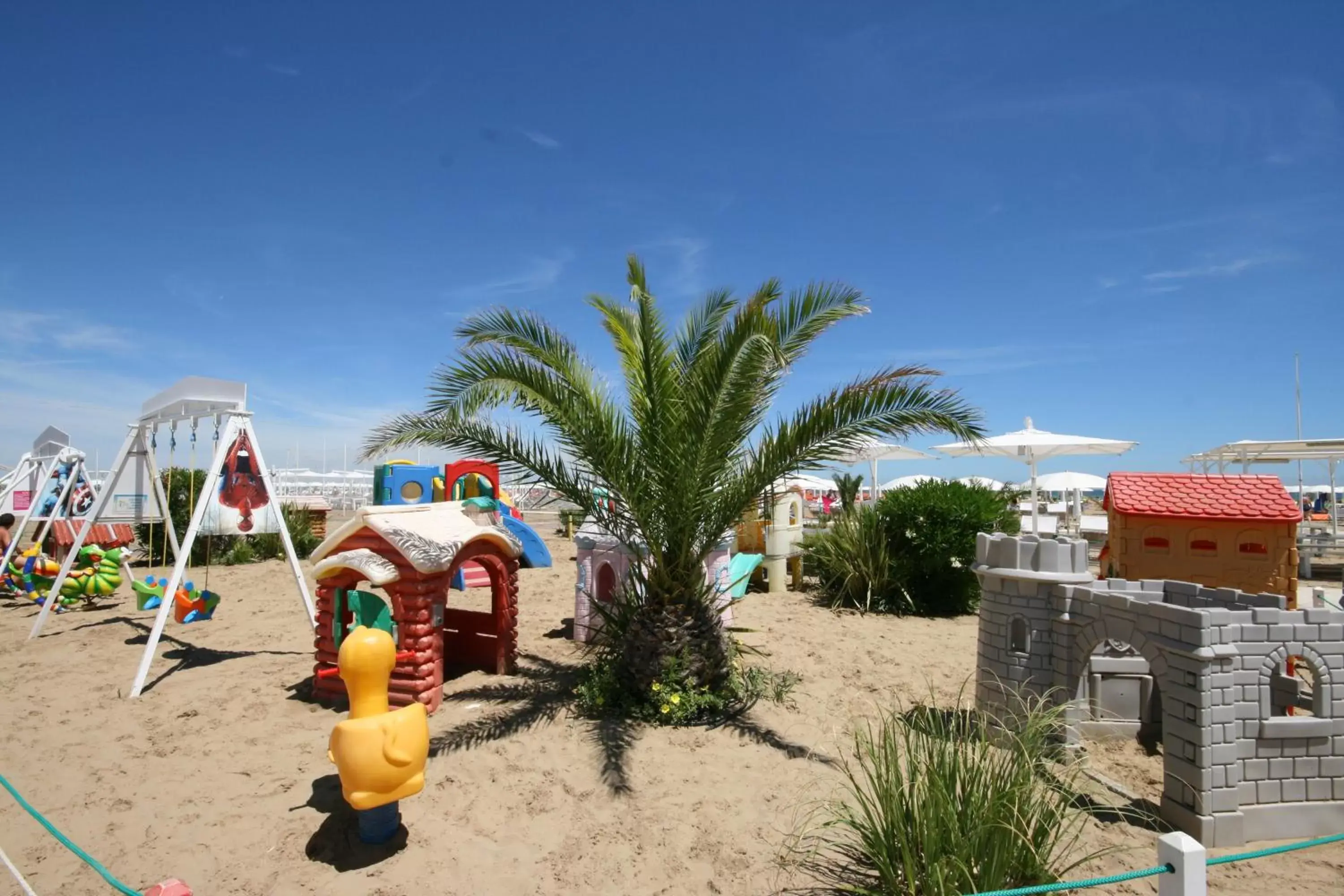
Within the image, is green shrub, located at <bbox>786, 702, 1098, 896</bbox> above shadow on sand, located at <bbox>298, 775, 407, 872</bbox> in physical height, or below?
above

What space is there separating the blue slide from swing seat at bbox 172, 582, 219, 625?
4835 millimetres

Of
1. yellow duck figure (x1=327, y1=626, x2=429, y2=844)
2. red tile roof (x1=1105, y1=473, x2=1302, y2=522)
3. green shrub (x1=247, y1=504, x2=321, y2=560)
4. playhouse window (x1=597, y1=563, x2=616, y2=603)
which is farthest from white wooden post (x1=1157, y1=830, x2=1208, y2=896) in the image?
green shrub (x1=247, y1=504, x2=321, y2=560)

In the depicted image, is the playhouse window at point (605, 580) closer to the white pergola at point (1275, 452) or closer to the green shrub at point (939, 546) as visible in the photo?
the green shrub at point (939, 546)

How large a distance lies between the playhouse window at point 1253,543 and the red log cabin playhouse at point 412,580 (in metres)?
6.97

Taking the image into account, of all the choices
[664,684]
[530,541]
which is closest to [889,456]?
[530,541]

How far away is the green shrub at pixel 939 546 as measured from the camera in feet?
32.7

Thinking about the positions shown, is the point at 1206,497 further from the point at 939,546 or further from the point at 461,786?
the point at 461,786

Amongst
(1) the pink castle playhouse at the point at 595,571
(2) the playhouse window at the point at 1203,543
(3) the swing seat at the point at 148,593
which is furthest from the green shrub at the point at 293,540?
(2) the playhouse window at the point at 1203,543

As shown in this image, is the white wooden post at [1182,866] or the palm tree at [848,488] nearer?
the white wooden post at [1182,866]

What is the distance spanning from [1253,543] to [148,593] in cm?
1141

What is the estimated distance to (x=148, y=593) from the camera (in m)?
8.09

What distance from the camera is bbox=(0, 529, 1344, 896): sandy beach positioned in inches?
141

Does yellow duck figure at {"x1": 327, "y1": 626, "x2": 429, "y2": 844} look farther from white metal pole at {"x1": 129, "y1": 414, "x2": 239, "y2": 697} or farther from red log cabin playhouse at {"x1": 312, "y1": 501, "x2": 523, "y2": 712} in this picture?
white metal pole at {"x1": 129, "y1": 414, "x2": 239, "y2": 697}

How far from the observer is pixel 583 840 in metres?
3.87
